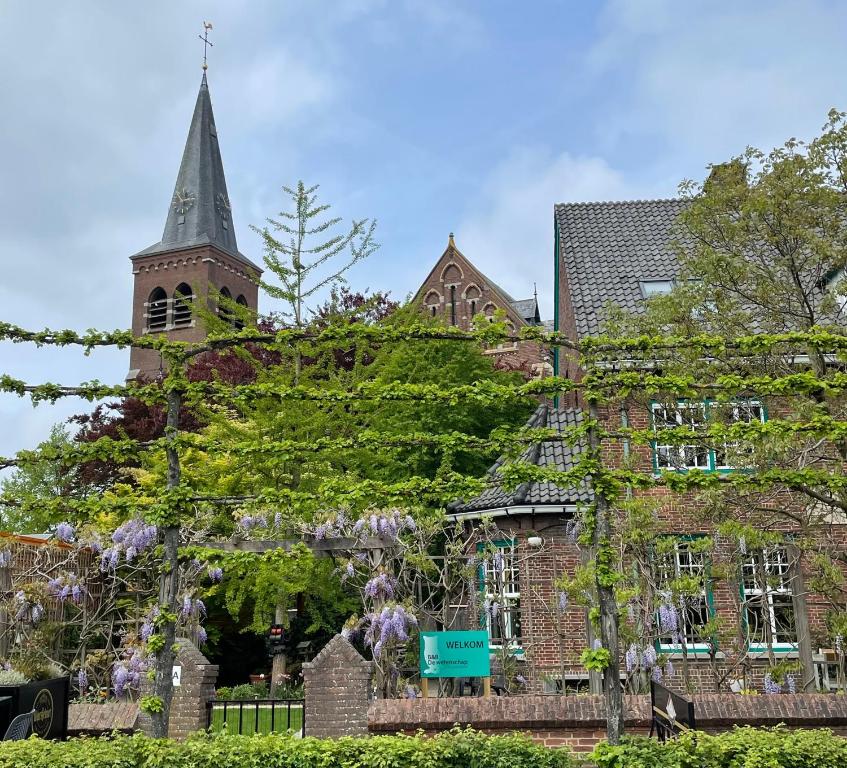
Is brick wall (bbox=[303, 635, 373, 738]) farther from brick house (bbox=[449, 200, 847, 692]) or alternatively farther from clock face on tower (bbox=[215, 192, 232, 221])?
clock face on tower (bbox=[215, 192, 232, 221])

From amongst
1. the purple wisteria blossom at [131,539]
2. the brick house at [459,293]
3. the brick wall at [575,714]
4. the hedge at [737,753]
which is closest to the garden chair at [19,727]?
the brick wall at [575,714]

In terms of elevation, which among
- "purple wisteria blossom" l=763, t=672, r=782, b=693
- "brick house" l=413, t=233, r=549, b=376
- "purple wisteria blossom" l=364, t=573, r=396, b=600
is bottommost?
"purple wisteria blossom" l=763, t=672, r=782, b=693

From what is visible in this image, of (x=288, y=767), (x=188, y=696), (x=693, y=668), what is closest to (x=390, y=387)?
(x=288, y=767)

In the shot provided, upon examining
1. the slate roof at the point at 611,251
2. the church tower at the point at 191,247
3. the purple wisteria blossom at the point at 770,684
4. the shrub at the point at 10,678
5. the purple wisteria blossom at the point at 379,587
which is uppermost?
the church tower at the point at 191,247

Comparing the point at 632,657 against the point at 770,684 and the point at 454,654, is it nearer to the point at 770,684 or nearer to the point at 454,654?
the point at 770,684

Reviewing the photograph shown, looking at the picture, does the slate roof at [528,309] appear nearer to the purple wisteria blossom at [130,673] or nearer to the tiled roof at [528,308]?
the tiled roof at [528,308]

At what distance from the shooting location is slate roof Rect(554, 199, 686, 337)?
1941 centimetres

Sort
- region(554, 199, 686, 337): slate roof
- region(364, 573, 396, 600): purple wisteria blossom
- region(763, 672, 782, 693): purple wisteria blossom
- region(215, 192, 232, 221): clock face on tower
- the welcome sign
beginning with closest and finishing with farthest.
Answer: the welcome sign → region(763, 672, 782, 693): purple wisteria blossom → region(364, 573, 396, 600): purple wisteria blossom → region(554, 199, 686, 337): slate roof → region(215, 192, 232, 221): clock face on tower

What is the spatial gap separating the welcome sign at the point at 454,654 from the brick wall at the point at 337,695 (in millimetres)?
1784

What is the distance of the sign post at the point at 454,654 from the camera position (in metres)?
11.3

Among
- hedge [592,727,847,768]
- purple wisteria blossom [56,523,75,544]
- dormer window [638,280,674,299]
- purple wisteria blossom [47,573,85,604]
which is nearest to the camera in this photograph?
hedge [592,727,847,768]

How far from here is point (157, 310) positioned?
2020 inches

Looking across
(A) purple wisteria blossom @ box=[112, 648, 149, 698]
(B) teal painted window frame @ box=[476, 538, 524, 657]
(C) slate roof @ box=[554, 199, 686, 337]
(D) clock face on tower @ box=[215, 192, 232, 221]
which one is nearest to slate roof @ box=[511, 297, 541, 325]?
(C) slate roof @ box=[554, 199, 686, 337]

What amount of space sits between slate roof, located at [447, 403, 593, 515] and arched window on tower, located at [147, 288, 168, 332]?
3633 centimetres
